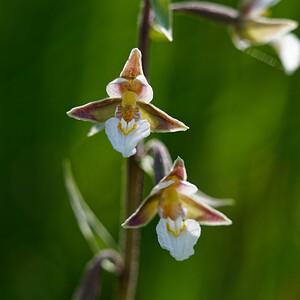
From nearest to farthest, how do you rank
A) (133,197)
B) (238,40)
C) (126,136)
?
(126,136), (133,197), (238,40)

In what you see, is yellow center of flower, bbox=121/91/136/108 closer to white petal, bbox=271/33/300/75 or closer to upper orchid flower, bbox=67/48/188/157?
upper orchid flower, bbox=67/48/188/157

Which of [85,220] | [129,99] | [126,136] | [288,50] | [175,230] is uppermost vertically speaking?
[288,50]

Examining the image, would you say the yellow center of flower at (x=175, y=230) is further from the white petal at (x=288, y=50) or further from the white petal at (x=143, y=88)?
the white petal at (x=288, y=50)

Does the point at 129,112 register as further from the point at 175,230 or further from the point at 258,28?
the point at 258,28

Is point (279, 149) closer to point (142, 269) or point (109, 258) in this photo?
point (142, 269)

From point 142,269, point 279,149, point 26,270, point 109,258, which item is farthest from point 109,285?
point 279,149

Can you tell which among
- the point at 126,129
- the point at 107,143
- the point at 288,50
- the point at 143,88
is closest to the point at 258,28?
the point at 288,50
